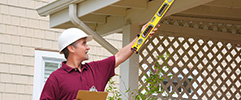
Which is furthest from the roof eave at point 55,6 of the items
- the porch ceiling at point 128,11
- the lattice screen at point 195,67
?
the lattice screen at point 195,67

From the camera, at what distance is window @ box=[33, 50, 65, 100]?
779cm

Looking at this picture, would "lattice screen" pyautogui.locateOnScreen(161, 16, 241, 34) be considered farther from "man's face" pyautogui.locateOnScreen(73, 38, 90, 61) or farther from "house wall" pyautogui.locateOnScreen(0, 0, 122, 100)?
"man's face" pyautogui.locateOnScreen(73, 38, 90, 61)

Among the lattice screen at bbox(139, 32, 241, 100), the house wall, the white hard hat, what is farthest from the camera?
the house wall

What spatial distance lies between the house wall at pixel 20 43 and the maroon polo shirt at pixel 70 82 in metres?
4.71

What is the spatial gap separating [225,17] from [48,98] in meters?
3.74

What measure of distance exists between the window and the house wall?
0.08 metres

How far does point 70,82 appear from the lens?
2.85m

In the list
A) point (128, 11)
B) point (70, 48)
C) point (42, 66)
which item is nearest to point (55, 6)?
point (128, 11)

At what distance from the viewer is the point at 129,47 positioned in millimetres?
3078

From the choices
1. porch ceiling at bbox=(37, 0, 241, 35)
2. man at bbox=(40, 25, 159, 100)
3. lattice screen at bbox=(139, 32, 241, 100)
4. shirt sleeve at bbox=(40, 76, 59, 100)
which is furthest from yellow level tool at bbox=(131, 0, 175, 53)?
lattice screen at bbox=(139, 32, 241, 100)

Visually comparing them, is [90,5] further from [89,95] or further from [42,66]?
[42,66]

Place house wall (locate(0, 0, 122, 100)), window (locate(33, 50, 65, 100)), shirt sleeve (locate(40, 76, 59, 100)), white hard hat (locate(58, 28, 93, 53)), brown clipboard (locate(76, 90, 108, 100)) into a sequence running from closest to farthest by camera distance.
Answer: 1. brown clipboard (locate(76, 90, 108, 100))
2. shirt sleeve (locate(40, 76, 59, 100))
3. white hard hat (locate(58, 28, 93, 53))
4. house wall (locate(0, 0, 122, 100))
5. window (locate(33, 50, 65, 100))

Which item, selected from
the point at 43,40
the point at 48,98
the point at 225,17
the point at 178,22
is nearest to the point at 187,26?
the point at 178,22

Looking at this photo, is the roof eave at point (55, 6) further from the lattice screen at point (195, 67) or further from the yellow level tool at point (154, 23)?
the yellow level tool at point (154, 23)
